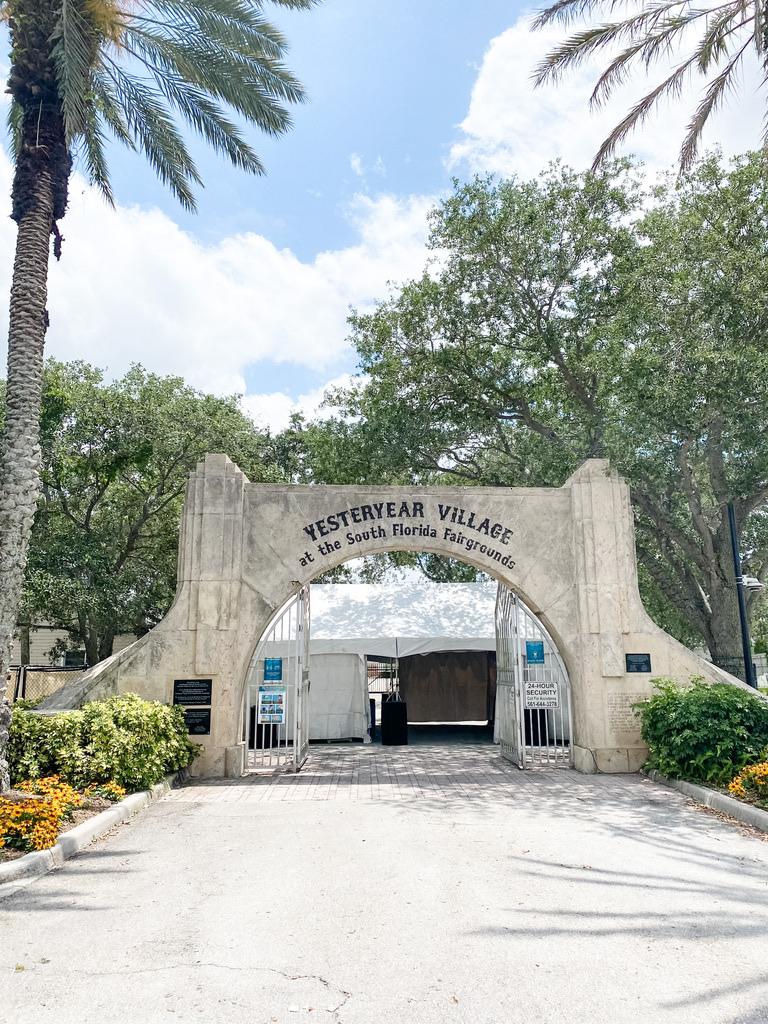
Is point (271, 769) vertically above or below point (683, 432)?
below

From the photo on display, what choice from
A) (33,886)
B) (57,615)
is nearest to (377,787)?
(33,886)

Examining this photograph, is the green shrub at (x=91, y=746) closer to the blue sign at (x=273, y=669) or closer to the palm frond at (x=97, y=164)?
the blue sign at (x=273, y=669)

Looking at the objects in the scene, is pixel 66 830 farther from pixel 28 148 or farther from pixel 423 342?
pixel 423 342

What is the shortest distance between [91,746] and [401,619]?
33.4 ft

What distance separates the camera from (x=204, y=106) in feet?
38.4

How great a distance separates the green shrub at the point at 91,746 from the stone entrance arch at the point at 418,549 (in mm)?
1689

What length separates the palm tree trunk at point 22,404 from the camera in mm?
8750

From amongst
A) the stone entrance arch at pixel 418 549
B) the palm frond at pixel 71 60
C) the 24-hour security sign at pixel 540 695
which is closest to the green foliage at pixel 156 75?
the palm frond at pixel 71 60

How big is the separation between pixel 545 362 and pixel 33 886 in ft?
49.1

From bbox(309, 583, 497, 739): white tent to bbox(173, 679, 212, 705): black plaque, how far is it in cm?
576

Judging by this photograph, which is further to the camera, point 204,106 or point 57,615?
point 57,615

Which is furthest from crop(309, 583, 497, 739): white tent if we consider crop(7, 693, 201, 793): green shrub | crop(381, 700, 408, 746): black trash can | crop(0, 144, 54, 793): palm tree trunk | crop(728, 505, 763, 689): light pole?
crop(0, 144, 54, 793): palm tree trunk

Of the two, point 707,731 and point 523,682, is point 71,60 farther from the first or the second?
point 707,731

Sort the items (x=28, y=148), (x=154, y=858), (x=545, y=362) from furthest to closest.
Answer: (x=545, y=362)
(x=28, y=148)
(x=154, y=858)
